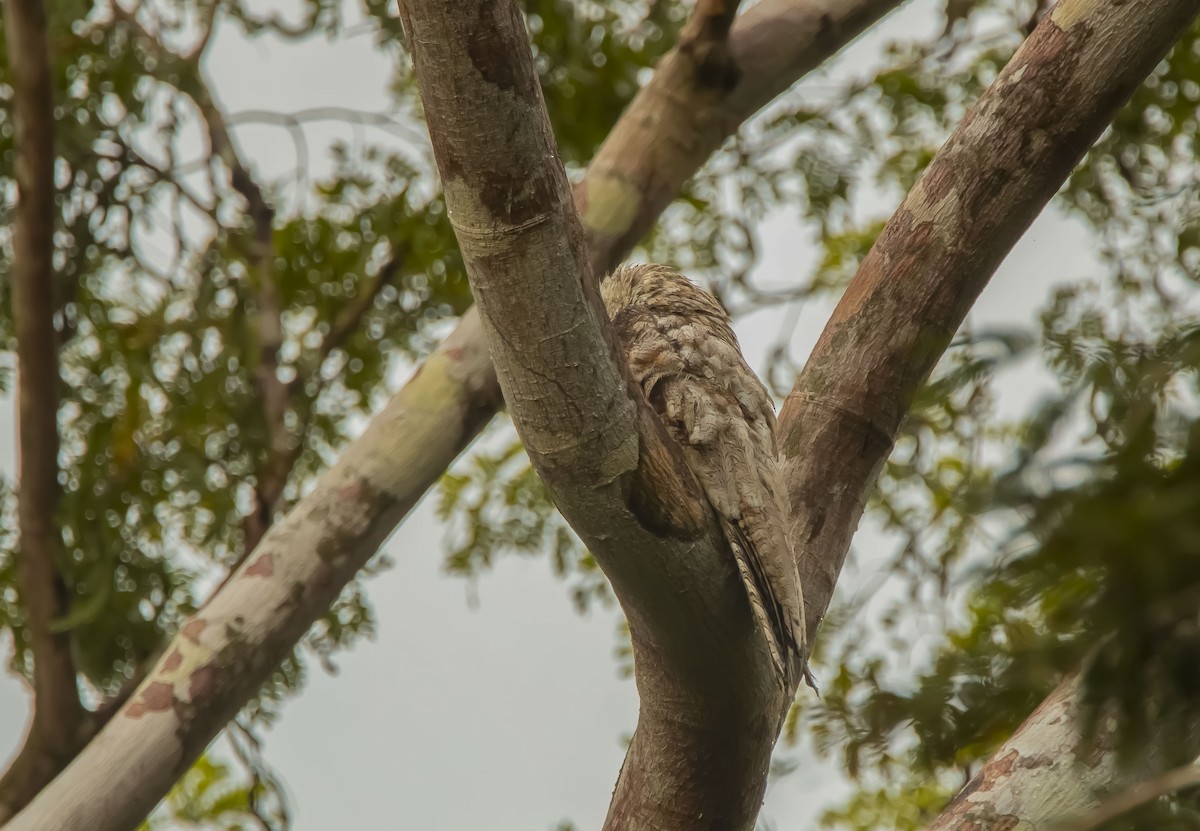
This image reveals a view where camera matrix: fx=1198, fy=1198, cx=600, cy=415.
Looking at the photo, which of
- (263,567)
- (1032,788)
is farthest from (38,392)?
(1032,788)

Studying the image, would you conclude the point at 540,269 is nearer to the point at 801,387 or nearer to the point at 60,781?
the point at 801,387

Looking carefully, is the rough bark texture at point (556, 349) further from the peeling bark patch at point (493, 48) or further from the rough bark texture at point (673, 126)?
the rough bark texture at point (673, 126)

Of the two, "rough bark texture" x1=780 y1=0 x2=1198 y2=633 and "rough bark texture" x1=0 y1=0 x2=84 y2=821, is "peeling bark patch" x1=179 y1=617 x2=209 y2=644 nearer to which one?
"rough bark texture" x1=0 y1=0 x2=84 y2=821

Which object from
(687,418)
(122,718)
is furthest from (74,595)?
(687,418)

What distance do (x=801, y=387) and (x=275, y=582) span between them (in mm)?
1462

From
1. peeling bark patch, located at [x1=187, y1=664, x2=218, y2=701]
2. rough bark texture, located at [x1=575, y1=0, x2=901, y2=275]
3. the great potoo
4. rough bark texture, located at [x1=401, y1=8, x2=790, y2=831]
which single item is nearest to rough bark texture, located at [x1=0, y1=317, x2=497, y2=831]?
peeling bark patch, located at [x1=187, y1=664, x2=218, y2=701]

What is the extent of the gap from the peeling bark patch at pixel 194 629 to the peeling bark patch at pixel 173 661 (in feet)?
0.16

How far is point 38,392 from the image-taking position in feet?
11.4

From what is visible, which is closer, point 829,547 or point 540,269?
point 540,269

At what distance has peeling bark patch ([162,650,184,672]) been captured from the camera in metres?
3.04

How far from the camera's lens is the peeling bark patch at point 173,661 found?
304 cm

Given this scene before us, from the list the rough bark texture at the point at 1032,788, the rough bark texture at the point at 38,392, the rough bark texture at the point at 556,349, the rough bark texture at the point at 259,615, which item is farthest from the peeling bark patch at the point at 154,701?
the rough bark texture at the point at 1032,788

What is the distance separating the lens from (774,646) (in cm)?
196

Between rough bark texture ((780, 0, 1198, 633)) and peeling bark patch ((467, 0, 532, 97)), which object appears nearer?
peeling bark patch ((467, 0, 532, 97))
